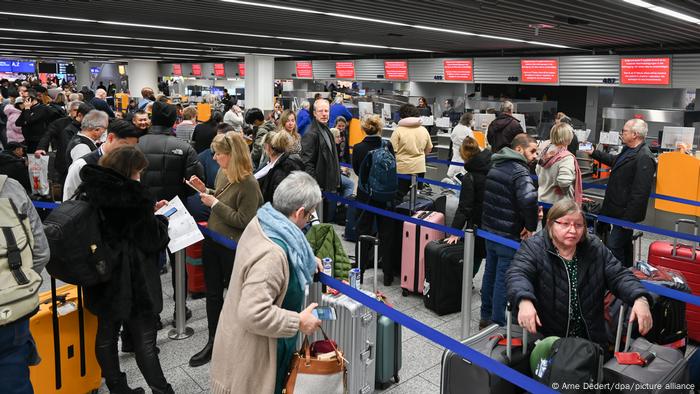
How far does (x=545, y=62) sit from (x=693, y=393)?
1164 cm

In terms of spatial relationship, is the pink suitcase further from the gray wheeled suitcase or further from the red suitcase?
the gray wheeled suitcase

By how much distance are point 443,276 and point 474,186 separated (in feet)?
2.63

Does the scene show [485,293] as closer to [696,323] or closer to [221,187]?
[696,323]

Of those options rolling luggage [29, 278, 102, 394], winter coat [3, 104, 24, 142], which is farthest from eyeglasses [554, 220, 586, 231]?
winter coat [3, 104, 24, 142]

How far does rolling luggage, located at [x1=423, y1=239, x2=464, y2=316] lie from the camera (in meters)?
4.67

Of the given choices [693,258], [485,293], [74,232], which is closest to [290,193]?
[74,232]

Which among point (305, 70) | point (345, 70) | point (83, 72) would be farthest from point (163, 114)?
point (83, 72)

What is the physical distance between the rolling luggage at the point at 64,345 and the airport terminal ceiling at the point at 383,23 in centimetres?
459

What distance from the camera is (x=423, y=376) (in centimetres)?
370

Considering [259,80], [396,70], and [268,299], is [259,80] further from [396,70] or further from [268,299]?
[268,299]

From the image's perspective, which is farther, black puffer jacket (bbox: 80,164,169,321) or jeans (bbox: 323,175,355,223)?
jeans (bbox: 323,175,355,223)

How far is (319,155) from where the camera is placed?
5328 millimetres

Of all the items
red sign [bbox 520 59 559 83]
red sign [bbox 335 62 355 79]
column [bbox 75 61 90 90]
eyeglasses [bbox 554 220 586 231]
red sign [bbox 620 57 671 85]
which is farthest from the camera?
column [bbox 75 61 90 90]

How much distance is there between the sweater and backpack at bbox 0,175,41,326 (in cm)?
123
